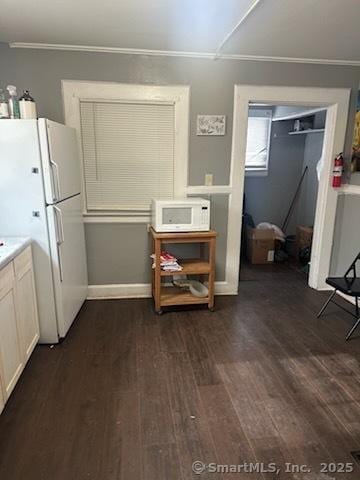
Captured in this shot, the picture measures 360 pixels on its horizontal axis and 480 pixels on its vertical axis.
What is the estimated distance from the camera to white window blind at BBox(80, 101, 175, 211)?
3.12m

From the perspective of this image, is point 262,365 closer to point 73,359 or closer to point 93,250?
point 73,359

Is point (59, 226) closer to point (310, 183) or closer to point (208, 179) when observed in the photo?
point (208, 179)

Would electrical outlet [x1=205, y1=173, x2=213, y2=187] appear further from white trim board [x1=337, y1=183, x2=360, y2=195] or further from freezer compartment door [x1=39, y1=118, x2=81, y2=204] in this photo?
white trim board [x1=337, y1=183, x2=360, y2=195]

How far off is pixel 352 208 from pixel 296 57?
5.43ft

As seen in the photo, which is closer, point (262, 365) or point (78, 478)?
point (78, 478)

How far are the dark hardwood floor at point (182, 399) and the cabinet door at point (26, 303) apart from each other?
0.20m

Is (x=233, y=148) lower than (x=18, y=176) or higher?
higher

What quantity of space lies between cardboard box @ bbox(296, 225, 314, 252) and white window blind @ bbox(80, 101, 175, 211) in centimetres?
237

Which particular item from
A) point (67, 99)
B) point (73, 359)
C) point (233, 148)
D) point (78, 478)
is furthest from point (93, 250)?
point (78, 478)

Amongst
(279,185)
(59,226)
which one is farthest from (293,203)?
(59,226)

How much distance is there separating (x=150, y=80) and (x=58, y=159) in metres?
1.27

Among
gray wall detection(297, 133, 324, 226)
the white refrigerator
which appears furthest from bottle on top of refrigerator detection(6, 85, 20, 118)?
gray wall detection(297, 133, 324, 226)

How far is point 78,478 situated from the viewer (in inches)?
60.1

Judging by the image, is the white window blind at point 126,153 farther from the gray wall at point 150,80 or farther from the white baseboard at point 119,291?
the white baseboard at point 119,291
